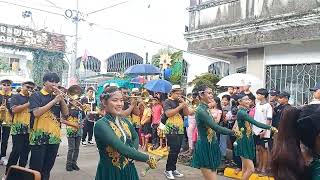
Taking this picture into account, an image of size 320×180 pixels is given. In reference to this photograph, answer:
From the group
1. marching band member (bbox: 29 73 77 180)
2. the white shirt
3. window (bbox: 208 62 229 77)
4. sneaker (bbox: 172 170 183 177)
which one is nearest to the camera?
marching band member (bbox: 29 73 77 180)

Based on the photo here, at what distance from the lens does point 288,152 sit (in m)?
2.13

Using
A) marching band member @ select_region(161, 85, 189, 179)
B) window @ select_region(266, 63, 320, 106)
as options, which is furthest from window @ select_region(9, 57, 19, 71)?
marching band member @ select_region(161, 85, 189, 179)

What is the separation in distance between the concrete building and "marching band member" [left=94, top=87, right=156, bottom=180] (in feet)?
19.7

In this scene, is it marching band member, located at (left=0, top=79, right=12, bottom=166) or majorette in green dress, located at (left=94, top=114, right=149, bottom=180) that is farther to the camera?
marching band member, located at (left=0, top=79, right=12, bottom=166)

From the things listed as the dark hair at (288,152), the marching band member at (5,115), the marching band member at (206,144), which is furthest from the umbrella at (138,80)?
the dark hair at (288,152)

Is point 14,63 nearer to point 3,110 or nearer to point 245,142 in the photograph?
point 3,110

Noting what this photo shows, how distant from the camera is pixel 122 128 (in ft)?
13.3

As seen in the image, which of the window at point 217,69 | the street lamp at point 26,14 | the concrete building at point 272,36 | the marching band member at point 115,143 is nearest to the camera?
the marching band member at point 115,143

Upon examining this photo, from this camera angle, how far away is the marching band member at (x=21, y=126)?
707 centimetres

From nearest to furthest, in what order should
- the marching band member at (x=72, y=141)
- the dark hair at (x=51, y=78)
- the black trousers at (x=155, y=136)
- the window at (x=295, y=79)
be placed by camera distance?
the dark hair at (x=51, y=78), the marching band member at (x=72, y=141), the window at (x=295, y=79), the black trousers at (x=155, y=136)

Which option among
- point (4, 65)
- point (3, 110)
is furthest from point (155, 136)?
point (4, 65)

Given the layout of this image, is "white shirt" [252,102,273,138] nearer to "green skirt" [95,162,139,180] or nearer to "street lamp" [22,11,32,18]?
"green skirt" [95,162,139,180]

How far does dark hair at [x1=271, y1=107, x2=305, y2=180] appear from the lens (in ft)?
7.00

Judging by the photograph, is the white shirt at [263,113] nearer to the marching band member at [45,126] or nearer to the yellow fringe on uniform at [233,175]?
the yellow fringe on uniform at [233,175]
